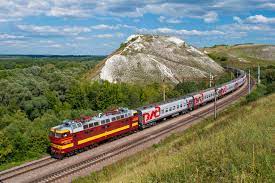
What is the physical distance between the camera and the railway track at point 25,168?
100 feet

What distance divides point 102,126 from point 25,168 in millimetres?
9756

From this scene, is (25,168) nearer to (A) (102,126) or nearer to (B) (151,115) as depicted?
(A) (102,126)

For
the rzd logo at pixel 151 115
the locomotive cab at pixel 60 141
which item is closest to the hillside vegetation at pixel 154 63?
the rzd logo at pixel 151 115

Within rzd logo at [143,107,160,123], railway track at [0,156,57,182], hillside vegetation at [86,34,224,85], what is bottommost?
railway track at [0,156,57,182]

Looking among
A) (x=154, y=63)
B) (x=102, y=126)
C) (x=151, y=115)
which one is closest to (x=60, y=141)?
(x=102, y=126)

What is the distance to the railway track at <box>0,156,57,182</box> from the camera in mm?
30600

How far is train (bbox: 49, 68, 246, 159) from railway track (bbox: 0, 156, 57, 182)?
1005mm

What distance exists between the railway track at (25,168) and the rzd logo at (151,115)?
51.4 feet

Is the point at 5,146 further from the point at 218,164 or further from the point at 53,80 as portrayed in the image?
the point at 53,80

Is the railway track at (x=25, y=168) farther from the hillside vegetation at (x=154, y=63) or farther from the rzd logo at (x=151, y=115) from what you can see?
the hillside vegetation at (x=154, y=63)

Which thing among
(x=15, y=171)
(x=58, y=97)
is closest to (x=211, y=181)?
(x=15, y=171)

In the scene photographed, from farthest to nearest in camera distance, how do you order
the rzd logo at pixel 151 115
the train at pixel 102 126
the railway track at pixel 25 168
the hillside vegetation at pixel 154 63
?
the hillside vegetation at pixel 154 63 → the rzd logo at pixel 151 115 → the train at pixel 102 126 → the railway track at pixel 25 168

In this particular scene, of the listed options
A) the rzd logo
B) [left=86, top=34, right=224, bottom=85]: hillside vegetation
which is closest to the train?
the rzd logo

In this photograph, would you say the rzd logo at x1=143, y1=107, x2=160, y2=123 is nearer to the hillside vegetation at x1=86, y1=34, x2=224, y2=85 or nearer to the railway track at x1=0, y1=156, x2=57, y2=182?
the railway track at x1=0, y1=156, x2=57, y2=182
